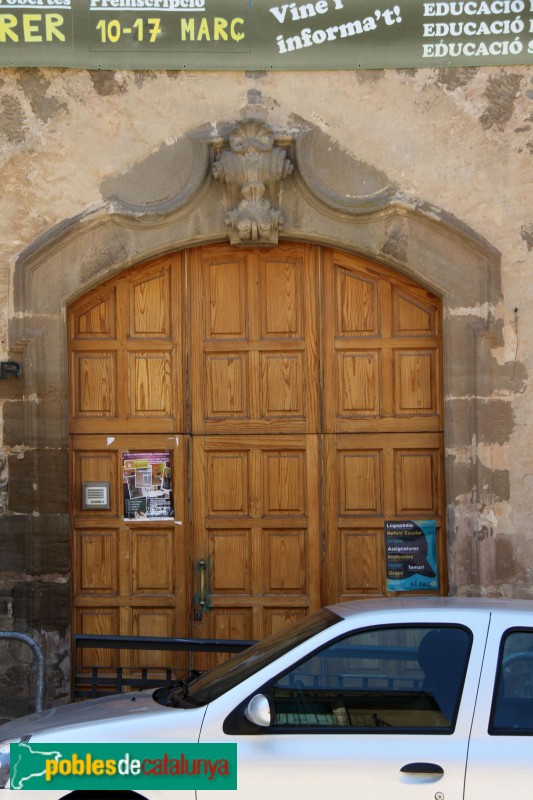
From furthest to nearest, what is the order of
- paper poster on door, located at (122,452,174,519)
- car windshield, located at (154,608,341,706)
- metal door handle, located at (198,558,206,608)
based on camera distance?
paper poster on door, located at (122,452,174,519) → metal door handle, located at (198,558,206,608) → car windshield, located at (154,608,341,706)

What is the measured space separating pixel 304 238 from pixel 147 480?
7.51 feet

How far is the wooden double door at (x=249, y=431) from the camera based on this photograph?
27.6 feet

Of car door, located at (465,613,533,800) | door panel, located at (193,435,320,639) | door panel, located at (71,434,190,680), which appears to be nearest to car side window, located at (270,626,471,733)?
car door, located at (465,613,533,800)

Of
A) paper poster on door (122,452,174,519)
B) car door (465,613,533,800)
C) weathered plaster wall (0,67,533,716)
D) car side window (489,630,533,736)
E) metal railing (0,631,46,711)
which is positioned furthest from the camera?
paper poster on door (122,452,174,519)

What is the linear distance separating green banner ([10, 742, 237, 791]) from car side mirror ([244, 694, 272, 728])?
0.46 ft

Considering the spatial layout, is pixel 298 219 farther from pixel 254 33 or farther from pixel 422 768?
pixel 422 768

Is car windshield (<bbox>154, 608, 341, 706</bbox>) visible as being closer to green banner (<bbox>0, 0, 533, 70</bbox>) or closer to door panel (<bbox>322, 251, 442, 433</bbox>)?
door panel (<bbox>322, 251, 442, 433</bbox>)

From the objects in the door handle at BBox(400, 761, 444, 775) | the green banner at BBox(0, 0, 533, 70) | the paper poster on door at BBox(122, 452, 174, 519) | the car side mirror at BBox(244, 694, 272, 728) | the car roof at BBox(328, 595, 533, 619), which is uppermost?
the green banner at BBox(0, 0, 533, 70)

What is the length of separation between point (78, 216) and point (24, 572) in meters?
2.77

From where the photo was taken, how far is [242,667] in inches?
191

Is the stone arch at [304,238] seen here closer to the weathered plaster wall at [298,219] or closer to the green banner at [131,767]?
the weathered plaster wall at [298,219]

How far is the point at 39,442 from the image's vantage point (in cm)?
822

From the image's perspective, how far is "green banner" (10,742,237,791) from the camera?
440 centimetres

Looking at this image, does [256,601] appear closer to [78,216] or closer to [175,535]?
[175,535]
